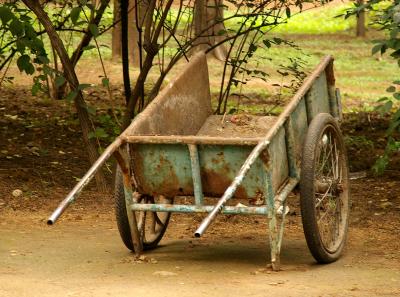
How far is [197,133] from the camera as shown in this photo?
7070mm

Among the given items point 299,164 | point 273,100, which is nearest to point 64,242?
point 299,164

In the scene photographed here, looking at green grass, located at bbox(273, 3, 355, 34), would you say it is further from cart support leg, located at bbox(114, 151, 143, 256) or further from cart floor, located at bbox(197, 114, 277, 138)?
cart support leg, located at bbox(114, 151, 143, 256)

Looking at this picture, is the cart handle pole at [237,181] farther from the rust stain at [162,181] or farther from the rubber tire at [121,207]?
the rubber tire at [121,207]

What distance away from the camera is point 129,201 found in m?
6.10

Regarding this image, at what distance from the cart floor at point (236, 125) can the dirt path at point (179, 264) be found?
2.48ft

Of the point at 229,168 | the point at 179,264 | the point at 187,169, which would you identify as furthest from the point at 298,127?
the point at 179,264

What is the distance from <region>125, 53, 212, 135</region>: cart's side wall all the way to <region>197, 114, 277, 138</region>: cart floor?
0.20 feet

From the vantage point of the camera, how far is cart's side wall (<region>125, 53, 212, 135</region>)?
634 centimetres

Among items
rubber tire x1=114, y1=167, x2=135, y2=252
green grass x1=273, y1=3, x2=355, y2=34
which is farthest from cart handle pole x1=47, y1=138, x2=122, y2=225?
green grass x1=273, y1=3, x2=355, y2=34

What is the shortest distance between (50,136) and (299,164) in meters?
4.71

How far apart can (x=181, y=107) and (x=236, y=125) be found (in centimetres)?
54

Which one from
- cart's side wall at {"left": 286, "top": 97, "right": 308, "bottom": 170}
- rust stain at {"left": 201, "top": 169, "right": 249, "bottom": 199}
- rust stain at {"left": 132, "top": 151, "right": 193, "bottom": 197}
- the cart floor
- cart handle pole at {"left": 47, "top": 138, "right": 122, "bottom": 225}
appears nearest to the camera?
cart handle pole at {"left": 47, "top": 138, "right": 122, "bottom": 225}

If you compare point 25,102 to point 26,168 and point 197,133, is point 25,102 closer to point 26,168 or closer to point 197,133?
point 26,168

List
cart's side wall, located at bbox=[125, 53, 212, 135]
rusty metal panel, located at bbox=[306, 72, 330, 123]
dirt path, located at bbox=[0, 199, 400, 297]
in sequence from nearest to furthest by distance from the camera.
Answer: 1. dirt path, located at bbox=[0, 199, 400, 297]
2. cart's side wall, located at bbox=[125, 53, 212, 135]
3. rusty metal panel, located at bbox=[306, 72, 330, 123]
